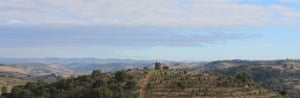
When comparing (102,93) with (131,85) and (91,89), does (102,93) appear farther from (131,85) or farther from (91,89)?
(131,85)

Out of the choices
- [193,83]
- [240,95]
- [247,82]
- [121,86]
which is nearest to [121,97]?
[121,86]

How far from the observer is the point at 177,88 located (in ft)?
277

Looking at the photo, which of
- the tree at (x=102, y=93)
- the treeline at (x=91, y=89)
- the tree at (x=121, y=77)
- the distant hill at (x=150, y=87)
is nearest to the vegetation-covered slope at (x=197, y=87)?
the distant hill at (x=150, y=87)

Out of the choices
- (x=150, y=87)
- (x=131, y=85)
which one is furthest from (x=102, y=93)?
(x=150, y=87)

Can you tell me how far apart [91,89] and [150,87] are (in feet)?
34.3

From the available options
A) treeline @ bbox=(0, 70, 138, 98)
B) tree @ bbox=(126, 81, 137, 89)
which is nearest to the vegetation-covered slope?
tree @ bbox=(126, 81, 137, 89)

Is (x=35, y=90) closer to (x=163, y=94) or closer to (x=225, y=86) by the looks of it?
(x=163, y=94)

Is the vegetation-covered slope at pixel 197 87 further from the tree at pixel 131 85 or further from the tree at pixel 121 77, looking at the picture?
the tree at pixel 121 77

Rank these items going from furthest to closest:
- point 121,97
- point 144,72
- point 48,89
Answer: point 144,72 < point 48,89 < point 121,97

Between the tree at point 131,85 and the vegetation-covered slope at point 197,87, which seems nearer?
the vegetation-covered slope at point 197,87

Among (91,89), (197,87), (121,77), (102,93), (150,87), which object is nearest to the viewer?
(102,93)

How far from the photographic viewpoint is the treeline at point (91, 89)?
80625 millimetres

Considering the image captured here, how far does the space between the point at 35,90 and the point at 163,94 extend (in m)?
28.1

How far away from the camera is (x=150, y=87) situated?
84750mm
